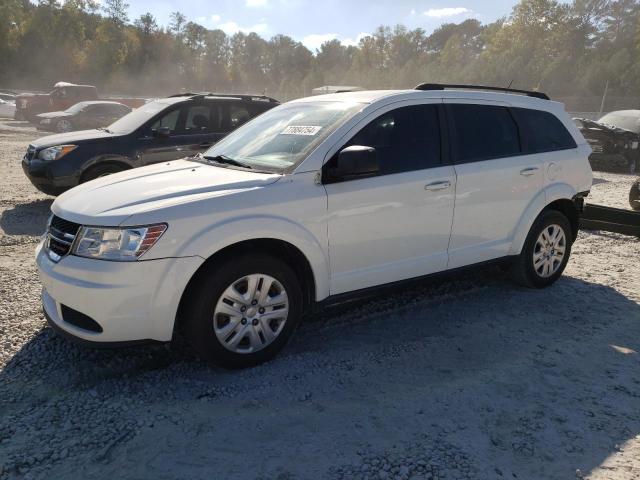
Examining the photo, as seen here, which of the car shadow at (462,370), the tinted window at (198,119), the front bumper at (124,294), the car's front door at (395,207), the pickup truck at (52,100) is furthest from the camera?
the pickup truck at (52,100)

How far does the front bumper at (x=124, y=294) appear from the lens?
2996 millimetres

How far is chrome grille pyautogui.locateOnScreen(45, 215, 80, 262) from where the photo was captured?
3213 millimetres

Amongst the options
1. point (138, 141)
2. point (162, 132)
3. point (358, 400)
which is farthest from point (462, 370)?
point (138, 141)

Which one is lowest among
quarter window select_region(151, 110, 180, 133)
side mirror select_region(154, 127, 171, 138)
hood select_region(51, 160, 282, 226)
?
hood select_region(51, 160, 282, 226)

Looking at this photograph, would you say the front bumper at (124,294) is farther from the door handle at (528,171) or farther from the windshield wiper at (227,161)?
the door handle at (528,171)

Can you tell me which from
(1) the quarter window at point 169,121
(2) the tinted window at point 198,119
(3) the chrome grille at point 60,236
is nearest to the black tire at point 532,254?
(3) the chrome grille at point 60,236

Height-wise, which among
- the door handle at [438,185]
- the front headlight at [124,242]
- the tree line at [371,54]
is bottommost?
the front headlight at [124,242]

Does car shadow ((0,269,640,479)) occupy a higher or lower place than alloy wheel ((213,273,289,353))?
lower

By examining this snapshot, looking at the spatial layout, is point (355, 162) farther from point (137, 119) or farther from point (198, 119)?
point (137, 119)

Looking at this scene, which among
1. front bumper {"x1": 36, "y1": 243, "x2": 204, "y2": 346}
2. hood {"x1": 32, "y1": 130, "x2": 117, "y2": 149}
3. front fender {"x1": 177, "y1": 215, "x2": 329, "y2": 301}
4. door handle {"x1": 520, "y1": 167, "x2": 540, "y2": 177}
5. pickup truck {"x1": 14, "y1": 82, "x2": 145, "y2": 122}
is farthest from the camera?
pickup truck {"x1": 14, "y1": 82, "x2": 145, "y2": 122}

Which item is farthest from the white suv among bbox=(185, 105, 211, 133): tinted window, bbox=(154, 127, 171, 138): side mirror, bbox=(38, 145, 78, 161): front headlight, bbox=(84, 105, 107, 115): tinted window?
bbox=(84, 105, 107, 115): tinted window

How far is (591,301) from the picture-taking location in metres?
4.80

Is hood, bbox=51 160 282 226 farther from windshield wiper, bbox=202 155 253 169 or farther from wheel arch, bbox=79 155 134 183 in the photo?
wheel arch, bbox=79 155 134 183

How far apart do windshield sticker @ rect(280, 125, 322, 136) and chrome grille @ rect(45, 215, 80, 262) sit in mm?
1674
